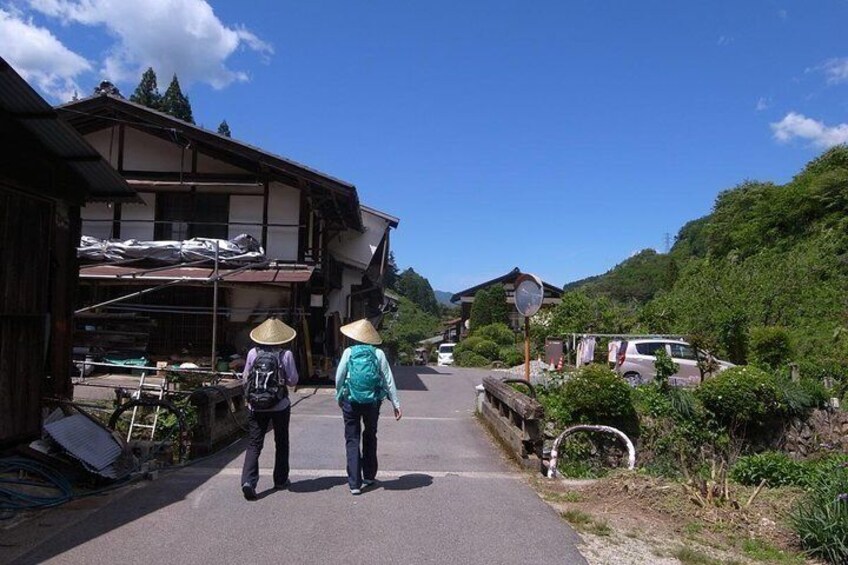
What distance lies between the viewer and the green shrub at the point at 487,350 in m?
41.3

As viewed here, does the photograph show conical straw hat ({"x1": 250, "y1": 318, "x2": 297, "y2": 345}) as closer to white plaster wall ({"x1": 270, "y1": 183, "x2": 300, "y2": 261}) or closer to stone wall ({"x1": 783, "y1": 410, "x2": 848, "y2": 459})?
stone wall ({"x1": 783, "y1": 410, "x2": 848, "y2": 459})

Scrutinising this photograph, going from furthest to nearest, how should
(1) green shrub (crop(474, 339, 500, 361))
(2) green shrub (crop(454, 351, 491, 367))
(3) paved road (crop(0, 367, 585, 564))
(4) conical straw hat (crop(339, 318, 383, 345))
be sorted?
1. (1) green shrub (crop(474, 339, 500, 361))
2. (2) green shrub (crop(454, 351, 491, 367))
3. (4) conical straw hat (crop(339, 318, 383, 345))
4. (3) paved road (crop(0, 367, 585, 564))

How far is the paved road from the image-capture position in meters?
5.02

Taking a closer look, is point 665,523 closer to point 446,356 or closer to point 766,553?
point 766,553

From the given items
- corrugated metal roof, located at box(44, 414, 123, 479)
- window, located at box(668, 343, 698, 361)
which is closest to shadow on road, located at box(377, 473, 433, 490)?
corrugated metal roof, located at box(44, 414, 123, 479)

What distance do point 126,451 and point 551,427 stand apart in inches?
232

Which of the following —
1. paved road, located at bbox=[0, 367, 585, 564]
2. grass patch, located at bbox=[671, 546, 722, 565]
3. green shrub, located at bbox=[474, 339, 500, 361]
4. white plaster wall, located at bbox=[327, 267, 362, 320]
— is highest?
white plaster wall, located at bbox=[327, 267, 362, 320]

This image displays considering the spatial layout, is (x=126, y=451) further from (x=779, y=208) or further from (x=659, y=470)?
(x=779, y=208)

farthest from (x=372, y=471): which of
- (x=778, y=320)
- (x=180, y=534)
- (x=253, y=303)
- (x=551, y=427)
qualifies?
(x=778, y=320)

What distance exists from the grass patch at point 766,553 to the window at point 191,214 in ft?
53.0

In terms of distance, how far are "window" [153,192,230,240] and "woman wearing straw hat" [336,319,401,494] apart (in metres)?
13.2

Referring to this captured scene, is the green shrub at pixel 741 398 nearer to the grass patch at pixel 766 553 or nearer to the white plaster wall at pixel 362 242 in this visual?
the grass patch at pixel 766 553

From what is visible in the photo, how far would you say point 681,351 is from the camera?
1956 cm

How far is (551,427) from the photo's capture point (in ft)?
33.3
